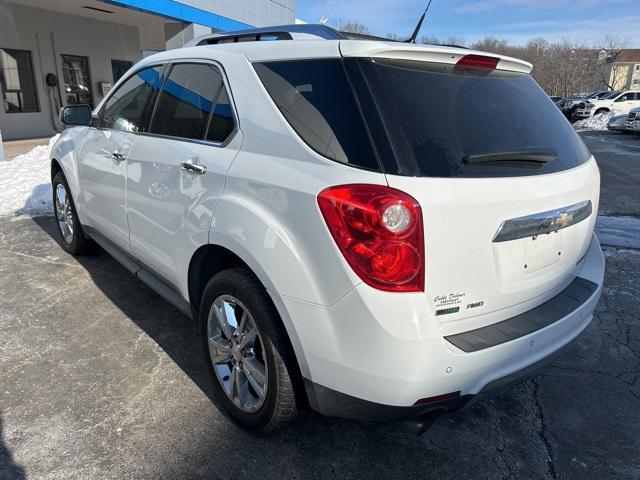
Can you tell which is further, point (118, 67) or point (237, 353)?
point (118, 67)

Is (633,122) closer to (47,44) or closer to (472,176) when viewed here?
(47,44)

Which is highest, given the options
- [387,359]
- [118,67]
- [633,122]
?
[118,67]

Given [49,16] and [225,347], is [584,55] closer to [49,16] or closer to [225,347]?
[49,16]

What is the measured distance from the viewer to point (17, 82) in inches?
577

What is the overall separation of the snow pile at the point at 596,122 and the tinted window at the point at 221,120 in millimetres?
27875

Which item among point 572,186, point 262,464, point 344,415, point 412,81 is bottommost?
point 262,464

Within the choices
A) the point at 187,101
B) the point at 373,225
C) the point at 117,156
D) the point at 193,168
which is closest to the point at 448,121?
the point at 373,225

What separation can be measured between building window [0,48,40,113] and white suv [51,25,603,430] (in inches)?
578

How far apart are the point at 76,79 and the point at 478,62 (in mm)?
17366

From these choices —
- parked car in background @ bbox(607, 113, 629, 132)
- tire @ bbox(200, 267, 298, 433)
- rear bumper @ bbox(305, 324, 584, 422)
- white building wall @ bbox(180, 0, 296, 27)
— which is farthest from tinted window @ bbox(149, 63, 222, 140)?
parked car in background @ bbox(607, 113, 629, 132)

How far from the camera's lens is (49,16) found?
49.4ft

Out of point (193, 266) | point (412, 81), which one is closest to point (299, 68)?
point (412, 81)

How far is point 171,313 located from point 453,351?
8.24 ft

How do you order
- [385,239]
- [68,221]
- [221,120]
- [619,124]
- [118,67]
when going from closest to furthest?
1. [385,239]
2. [221,120]
3. [68,221]
4. [118,67]
5. [619,124]
